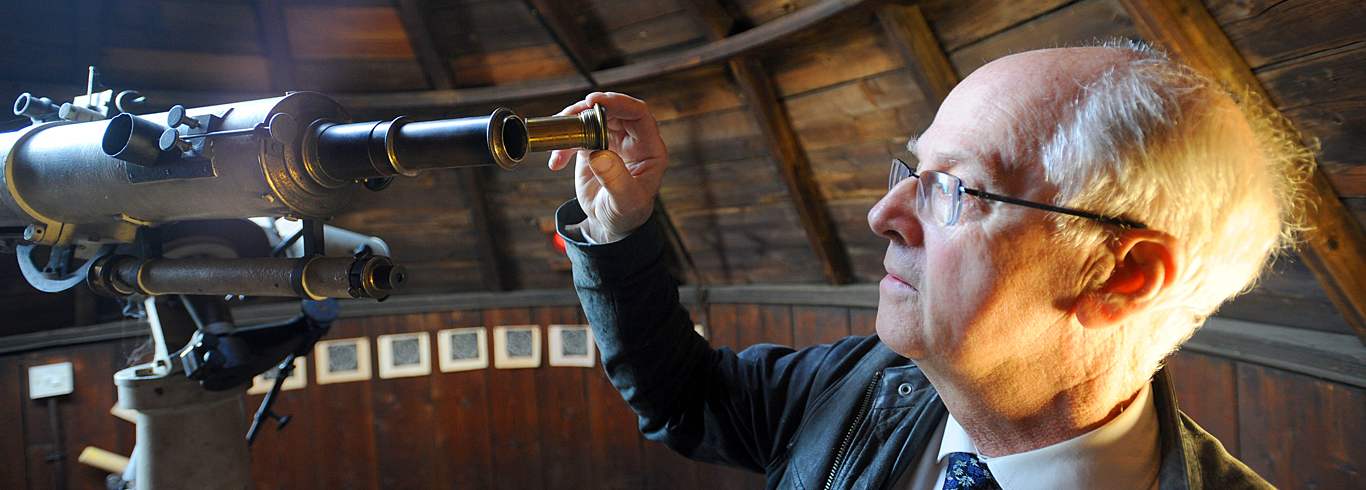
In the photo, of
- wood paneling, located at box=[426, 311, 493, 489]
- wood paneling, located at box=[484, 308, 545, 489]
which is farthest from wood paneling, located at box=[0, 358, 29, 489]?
wood paneling, located at box=[484, 308, 545, 489]

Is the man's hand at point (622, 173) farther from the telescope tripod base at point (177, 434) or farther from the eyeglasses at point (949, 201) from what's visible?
the telescope tripod base at point (177, 434)

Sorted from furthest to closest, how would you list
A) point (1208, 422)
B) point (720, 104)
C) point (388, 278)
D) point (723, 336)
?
point (723, 336)
point (720, 104)
point (1208, 422)
point (388, 278)

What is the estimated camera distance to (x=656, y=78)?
104 inches

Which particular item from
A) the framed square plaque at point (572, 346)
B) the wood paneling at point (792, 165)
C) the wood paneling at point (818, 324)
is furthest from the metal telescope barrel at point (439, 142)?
the framed square plaque at point (572, 346)

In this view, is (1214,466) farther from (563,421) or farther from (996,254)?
(563,421)

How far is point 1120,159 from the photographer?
73 centimetres

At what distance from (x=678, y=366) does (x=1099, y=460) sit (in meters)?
0.60

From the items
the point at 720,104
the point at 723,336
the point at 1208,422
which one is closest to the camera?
the point at 1208,422

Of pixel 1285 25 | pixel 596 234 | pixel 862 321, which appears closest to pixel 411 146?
pixel 596 234

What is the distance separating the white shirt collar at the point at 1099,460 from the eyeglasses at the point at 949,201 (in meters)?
0.26

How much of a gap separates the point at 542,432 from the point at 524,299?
2.29 feet

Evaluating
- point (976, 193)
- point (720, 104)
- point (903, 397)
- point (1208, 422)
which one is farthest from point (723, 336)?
point (976, 193)

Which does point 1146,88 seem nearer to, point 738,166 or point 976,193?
point 976,193

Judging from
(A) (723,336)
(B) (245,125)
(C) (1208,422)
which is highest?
(B) (245,125)
